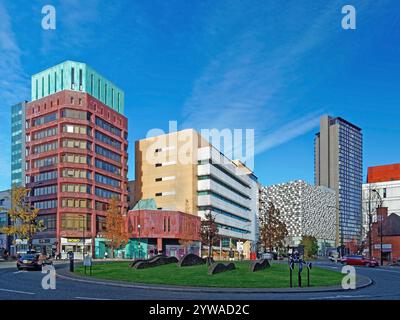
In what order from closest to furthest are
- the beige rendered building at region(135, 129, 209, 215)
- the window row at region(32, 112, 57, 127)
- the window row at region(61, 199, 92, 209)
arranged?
the window row at region(61, 199, 92, 209), the window row at region(32, 112, 57, 127), the beige rendered building at region(135, 129, 209, 215)

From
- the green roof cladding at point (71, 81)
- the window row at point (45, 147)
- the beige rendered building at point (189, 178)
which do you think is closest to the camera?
the window row at point (45, 147)

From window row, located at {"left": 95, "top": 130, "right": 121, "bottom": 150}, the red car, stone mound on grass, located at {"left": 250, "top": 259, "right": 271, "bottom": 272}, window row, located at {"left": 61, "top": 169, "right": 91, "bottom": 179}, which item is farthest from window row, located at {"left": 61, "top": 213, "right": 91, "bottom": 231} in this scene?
stone mound on grass, located at {"left": 250, "top": 259, "right": 271, "bottom": 272}

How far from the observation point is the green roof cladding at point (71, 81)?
358ft

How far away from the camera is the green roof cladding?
109 meters

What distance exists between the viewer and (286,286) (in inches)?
927

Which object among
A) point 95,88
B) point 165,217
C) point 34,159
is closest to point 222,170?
point 165,217

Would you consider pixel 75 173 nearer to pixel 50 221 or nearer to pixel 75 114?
pixel 50 221

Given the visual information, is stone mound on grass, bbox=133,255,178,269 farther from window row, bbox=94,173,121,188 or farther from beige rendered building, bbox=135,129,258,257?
beige rendered building, bbox=135,129,258,257

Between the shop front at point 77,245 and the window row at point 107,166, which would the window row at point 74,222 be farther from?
the window row at point 107,166

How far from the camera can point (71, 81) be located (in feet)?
358

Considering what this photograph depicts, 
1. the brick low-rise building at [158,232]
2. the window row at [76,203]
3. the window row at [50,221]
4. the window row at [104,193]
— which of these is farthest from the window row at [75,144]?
the brick low-rise building at [158,232]
